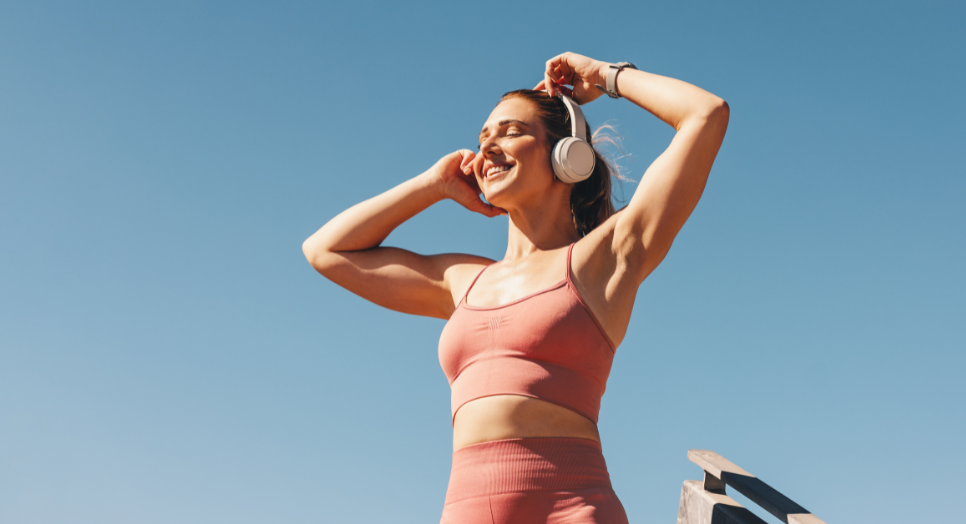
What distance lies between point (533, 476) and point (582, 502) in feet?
0.54

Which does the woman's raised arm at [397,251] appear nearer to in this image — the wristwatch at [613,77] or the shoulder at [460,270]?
the shoulder at [460,270]

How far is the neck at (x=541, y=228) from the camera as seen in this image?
9.53ft

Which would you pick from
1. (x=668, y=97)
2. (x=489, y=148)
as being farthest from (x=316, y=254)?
(x=668, y=97)

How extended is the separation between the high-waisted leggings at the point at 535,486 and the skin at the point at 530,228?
49 millimetres

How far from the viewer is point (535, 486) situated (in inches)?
90.0

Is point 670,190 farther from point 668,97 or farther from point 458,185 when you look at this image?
point 458,185

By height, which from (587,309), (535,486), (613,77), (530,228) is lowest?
(535,486)

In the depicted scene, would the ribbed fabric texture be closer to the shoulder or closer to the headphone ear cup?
the shoulder

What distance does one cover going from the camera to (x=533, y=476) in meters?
2.30

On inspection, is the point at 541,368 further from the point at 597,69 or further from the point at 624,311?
the point at 597,69

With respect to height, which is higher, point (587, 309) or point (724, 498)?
point (587, 309)

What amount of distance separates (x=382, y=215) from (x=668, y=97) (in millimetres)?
1334

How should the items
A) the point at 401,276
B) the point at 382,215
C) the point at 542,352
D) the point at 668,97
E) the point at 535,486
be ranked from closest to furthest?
the point at 535,486
the point at 542,352
the point at 668,97
the point at 401,276
the point at 382,215

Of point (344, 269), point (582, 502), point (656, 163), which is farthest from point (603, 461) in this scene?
point (344, 269)
